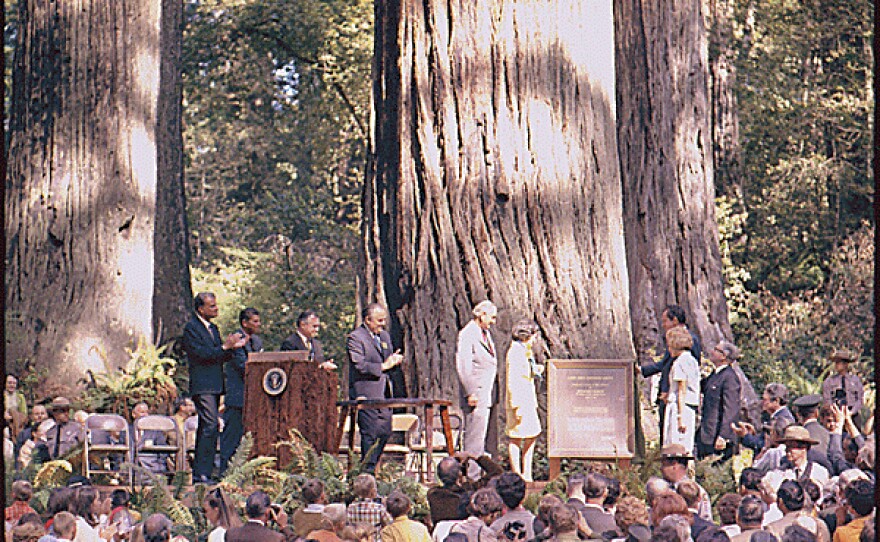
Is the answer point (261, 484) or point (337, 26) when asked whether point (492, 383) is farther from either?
point (337, 26)

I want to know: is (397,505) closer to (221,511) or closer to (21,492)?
(221,511)

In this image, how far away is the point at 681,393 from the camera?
13.6 m

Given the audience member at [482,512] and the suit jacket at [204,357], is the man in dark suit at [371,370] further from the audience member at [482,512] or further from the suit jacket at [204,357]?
the audience member at [482,512]

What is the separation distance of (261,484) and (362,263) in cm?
488

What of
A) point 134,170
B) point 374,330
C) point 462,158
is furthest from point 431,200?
point 134,170

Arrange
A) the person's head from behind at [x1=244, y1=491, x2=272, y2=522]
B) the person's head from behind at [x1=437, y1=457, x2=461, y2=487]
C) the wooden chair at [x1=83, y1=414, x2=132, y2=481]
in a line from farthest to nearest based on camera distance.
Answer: the wooden chair at [x1=83, y1=414, x2=132, y2=481] < the person's head from behind at [x1=437, y1=457, x2=461, y2=487] < the person's head from behind at [x1=244, y1=491, x2=272, y2=522]

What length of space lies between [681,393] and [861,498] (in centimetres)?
551

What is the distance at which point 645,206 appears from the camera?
23.3m

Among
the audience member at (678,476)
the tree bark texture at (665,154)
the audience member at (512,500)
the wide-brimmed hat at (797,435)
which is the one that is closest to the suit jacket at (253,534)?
the audience member at (512,500)

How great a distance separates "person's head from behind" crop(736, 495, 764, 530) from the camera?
779 cm

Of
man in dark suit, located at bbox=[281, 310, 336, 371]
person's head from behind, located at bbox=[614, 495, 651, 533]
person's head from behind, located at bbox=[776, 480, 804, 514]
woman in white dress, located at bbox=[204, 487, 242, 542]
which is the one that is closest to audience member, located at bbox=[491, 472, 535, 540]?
person's head from behind, located at bbox=[614, 495, 651, 533]

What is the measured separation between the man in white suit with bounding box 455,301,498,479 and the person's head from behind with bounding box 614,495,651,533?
5.26 m

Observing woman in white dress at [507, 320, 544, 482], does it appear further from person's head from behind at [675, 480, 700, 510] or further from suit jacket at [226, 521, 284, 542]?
suit jacket at [226, 521, 284, 542]

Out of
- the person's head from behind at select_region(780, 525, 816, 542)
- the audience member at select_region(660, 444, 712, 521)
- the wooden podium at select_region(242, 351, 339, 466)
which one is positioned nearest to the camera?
the person's head from behind at select_region(780, 525, 816, 542)
